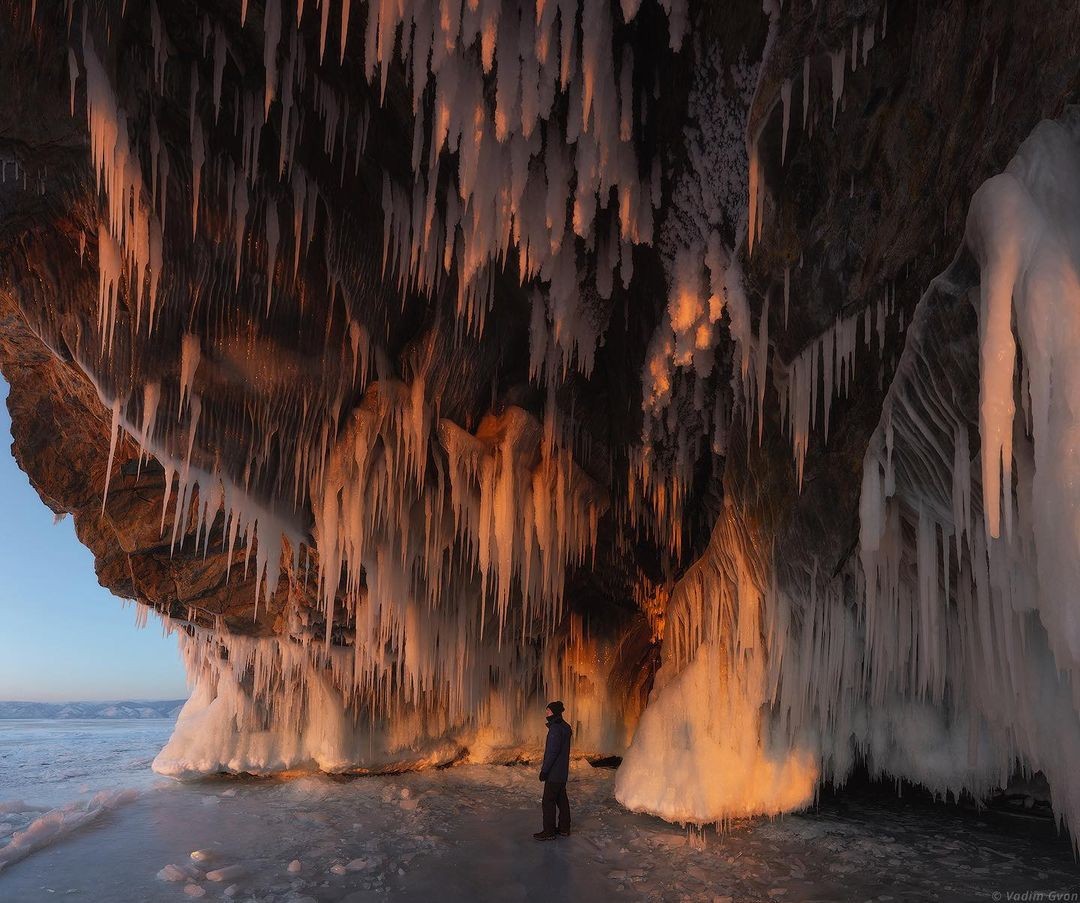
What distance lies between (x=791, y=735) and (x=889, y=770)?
80.0 inches

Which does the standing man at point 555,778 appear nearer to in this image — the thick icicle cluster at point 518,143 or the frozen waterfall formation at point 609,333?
the frozen waterfall formation at point 609,333

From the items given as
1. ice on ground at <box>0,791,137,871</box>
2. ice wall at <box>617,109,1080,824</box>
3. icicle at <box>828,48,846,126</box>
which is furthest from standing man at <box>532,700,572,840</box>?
icicle at <box>828,48,846,126</box>

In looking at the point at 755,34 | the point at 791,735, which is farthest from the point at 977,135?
the point at 791,735

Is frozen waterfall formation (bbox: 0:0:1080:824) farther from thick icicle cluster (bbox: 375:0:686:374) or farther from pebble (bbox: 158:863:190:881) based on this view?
pebble (bbox: 158:863:190:881)

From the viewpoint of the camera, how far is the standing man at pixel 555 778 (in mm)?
6457

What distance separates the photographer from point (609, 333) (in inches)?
271

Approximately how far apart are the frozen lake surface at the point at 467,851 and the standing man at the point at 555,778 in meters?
0.19

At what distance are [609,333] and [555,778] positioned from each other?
4383 mm

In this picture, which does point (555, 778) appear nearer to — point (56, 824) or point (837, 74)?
point (56, 824)

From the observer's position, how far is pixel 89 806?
806 centimetres

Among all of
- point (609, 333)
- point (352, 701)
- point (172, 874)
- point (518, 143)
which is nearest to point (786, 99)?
point (518, 143)

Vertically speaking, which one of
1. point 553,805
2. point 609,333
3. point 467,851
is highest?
point 609,333

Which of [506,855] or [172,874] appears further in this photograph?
[506,855]

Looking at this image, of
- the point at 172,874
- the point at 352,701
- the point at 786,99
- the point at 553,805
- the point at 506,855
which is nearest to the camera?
the point at 786,99
